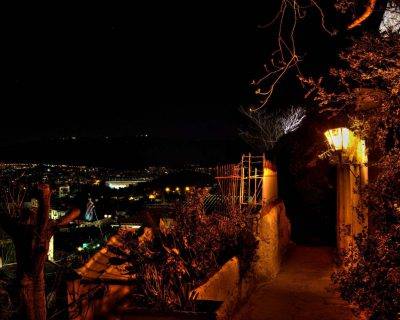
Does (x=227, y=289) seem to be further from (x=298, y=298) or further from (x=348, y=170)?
(x=348, y=170)

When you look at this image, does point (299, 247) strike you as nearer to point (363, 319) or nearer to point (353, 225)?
point (353, 225)

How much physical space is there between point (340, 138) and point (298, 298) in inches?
129

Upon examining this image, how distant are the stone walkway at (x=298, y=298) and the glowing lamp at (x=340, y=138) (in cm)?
280

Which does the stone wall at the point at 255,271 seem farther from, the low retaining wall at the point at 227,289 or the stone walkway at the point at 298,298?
the stone walkway at the point at 298,298

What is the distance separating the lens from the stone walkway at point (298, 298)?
8.29 metres

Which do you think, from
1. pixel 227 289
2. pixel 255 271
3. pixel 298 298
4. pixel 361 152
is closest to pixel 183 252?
Answer: pixel 227 289

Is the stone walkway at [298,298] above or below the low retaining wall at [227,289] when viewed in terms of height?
below

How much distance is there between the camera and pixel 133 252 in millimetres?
7773

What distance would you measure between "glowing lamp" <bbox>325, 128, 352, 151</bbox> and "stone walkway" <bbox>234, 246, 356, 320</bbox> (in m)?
2.80

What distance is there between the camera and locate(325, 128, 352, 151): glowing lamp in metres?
9.50

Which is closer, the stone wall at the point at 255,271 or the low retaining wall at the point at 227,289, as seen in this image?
the low retaining wall at the point at 227,289

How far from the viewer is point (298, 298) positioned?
30.8 feet

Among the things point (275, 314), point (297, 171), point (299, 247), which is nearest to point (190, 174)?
point (297, 171)

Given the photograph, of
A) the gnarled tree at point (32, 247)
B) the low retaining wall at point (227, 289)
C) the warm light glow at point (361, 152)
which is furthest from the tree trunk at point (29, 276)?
the warm light glow at point (361, 152)
